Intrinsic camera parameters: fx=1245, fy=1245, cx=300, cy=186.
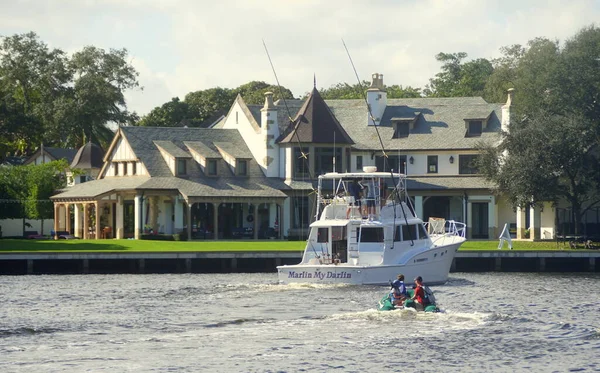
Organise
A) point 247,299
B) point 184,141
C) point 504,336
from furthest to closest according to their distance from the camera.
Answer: point 184,141 < point 247,299 < point 504,336

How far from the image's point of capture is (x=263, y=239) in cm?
8512

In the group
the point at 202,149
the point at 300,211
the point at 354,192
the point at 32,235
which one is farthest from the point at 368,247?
the point at 32,235

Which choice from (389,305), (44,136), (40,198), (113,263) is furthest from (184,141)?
(389,305)

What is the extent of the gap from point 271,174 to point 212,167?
432 cm

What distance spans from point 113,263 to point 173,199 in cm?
1834

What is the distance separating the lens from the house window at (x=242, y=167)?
88562mm

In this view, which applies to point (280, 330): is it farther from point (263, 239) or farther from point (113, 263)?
point (263, 239)

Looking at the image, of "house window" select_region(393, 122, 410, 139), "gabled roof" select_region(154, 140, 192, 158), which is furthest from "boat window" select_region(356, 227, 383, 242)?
"house window" select_region(393, 122, 410, 139)

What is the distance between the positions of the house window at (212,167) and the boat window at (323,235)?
31.6 meters

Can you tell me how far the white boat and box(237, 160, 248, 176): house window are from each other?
1192 inches

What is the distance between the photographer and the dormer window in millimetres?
88500

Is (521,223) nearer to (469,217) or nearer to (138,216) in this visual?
(469,217)

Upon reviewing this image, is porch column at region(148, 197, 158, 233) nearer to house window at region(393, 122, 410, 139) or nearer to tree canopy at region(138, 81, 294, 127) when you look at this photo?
house window at region(393, 122, 410, 139)

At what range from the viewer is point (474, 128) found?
9012 cm
